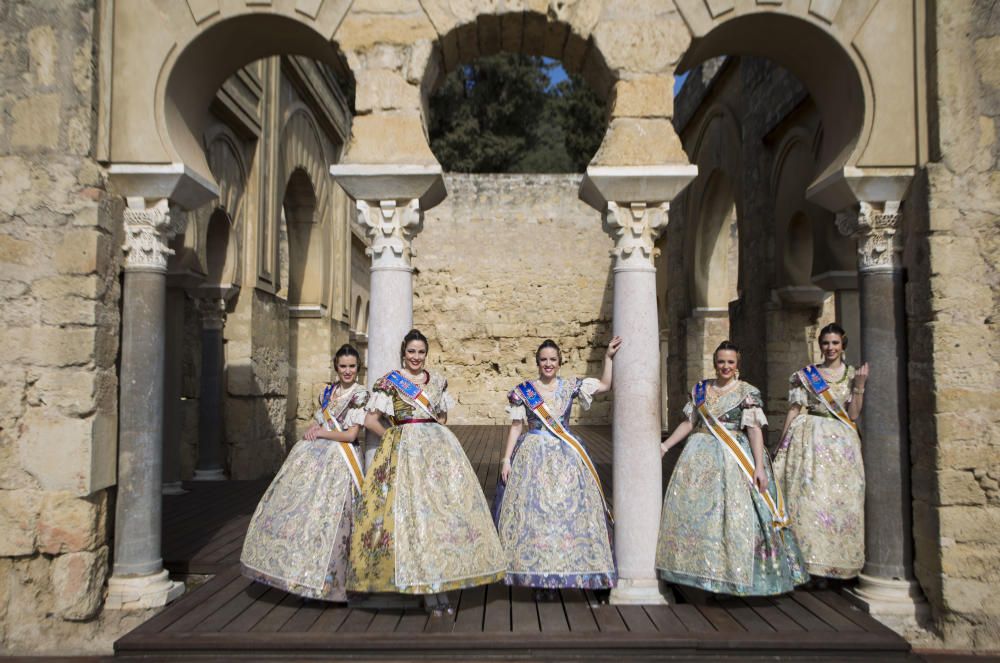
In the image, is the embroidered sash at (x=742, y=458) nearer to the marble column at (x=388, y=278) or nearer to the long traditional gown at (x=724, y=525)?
the long traditional gown at (x=724, y=525)

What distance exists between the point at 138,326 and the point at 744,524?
4.05m

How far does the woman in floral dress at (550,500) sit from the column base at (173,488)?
16.7 feet

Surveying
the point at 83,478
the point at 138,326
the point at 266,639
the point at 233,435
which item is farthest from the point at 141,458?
the point at 233,435

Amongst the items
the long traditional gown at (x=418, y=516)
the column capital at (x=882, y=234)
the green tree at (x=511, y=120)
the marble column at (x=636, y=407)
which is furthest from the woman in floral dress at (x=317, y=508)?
the green tree at (x=511, y=120)

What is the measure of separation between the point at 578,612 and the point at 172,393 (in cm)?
574

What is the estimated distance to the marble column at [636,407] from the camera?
4582 millimetres

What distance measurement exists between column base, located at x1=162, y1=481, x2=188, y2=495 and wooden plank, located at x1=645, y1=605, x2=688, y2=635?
580 centimetres

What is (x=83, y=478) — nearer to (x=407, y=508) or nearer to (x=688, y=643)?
(x=407, y=508)

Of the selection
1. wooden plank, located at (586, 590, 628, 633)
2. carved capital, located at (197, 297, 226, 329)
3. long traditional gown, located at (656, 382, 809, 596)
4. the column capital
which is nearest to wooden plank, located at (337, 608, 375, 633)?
wooden plank, located at (586, 590, 628, 633)

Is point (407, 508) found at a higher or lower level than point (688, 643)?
higher

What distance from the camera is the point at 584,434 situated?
14.9m

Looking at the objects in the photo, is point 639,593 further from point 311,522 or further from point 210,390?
point 210,390

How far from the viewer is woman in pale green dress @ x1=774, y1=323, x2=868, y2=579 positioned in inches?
187

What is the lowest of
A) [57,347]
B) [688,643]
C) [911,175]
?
[688,643]
